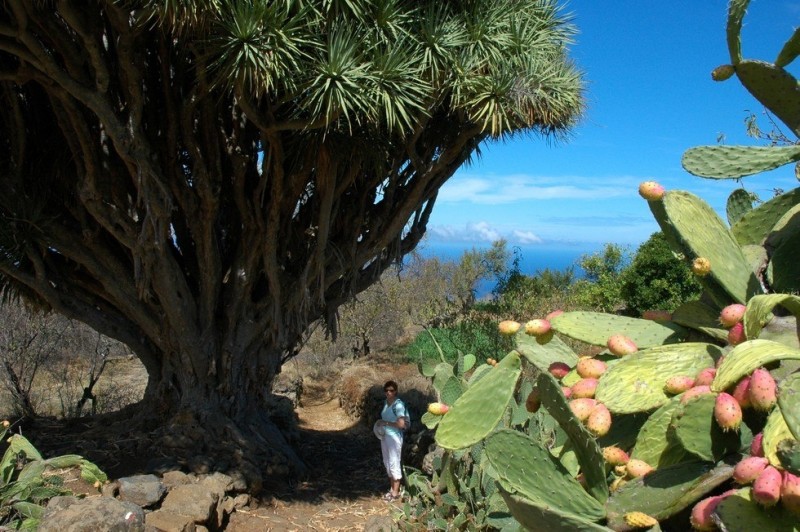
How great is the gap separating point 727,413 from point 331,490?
21.3 feet

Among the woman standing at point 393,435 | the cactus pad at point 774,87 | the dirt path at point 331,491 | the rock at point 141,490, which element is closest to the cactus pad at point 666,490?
the cactus pad at point 774,87

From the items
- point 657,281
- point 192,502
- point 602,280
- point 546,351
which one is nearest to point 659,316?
point 546,351

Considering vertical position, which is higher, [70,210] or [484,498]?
[70,210]

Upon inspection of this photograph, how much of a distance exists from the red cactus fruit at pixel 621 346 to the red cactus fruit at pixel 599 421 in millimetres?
195

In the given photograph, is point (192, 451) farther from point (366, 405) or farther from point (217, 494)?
point (366, 405)

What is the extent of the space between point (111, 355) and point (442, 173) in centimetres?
947

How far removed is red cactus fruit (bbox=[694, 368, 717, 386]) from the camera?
1.25m

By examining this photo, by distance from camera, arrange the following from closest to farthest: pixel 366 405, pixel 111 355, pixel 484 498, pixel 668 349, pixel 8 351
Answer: pixel 668 349, pixel 484 498, pixel 8 351, pixel 366 405, pixel 111 355

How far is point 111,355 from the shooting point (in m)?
13.9

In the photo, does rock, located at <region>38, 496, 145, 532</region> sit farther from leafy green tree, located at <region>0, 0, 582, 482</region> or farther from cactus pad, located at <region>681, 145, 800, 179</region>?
cactus pad, located at <region>681, 145, 800, 179</region>

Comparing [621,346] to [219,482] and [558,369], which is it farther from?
[219,482]

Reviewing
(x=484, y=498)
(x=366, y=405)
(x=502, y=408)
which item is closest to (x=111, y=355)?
(x=366, y=405)

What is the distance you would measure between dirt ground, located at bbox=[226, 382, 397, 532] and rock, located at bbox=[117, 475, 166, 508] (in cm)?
66

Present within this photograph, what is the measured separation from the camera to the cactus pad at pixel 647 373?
1.29 m
